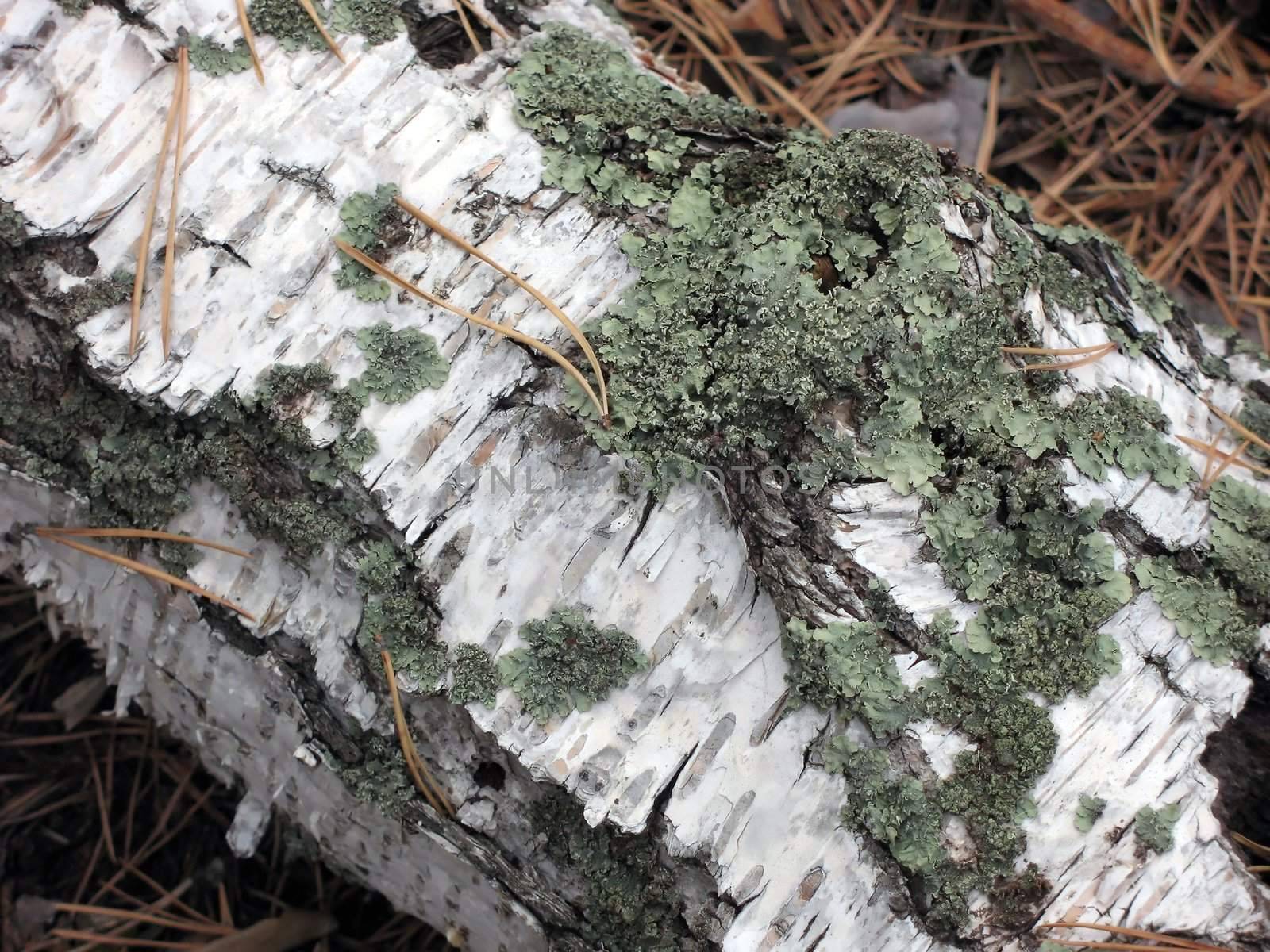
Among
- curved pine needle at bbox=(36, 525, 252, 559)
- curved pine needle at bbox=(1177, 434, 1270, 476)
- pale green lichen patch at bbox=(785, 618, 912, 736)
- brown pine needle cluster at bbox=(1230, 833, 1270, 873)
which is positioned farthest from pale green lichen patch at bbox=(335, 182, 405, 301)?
brown pine needle cluster at bbox=(1230, 833, 1270, 873)

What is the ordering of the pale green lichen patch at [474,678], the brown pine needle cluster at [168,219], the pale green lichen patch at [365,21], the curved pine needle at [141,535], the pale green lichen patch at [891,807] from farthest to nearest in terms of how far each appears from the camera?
1. the pale green lichen patch at [365,21]
2. the curved pine needle at [141,535]
3. the brown pine needle cluster at [168,219]
4. the pale green lichen patch at [474,678]
5. the pale green lichen patch at [891,807]

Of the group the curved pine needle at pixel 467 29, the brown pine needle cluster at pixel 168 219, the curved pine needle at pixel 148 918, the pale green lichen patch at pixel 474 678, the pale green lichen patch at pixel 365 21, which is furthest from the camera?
the curved pine needle at pixel 148 918

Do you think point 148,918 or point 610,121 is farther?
point 148,918

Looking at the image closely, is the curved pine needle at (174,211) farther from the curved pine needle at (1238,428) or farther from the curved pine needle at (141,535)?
the curved pine needle at (1238,428)

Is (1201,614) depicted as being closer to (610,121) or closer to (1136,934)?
(1136,934)

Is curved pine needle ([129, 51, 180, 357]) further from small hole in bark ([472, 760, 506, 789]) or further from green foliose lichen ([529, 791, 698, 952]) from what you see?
green foliose lichen ([529, 791, 698, 952])

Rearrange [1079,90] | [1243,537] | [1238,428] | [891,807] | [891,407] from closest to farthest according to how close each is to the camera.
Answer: [891,807], [891,407], [1243,537], [1238,428], [1079,90]

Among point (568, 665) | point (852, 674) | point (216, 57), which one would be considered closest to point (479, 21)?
point (216, 57)

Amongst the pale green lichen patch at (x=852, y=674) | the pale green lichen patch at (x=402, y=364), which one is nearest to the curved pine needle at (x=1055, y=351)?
the pale green lichen patch at (x=852, y=674)
